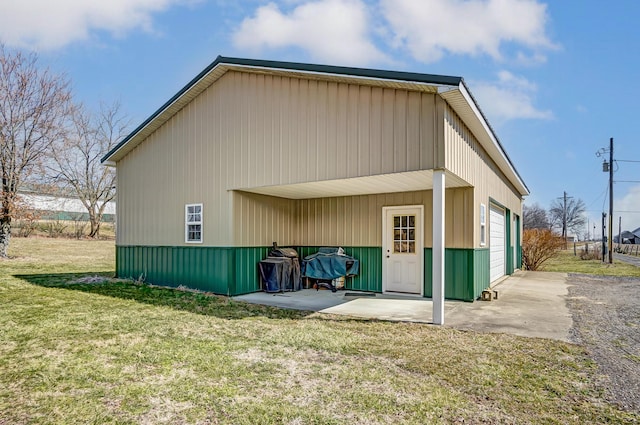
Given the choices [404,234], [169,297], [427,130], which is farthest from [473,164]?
[169,297]

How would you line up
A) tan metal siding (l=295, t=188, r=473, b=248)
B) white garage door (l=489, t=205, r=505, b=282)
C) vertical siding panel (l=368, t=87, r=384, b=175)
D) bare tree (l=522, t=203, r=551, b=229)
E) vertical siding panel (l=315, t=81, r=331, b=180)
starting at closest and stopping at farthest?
vertical siding panel (l=368, t=87, r=384, b=175), vertical siding panel (l=315, t=81, r=331, b=180), tan metal siding (l=295, t=188, r=473, b=248), white garage door (l=489, t=205, r=505, b=282), bare tree (l=522, t=203, r=551, b=229)

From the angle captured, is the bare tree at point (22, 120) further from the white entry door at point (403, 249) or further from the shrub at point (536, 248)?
the shrub at point (536, 248)

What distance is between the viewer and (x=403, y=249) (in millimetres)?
8797

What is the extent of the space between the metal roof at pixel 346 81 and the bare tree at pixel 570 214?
49.6m

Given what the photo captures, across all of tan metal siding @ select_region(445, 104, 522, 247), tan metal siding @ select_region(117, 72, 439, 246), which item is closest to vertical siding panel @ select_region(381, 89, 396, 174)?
tan metal siding @ select_region(117, 72, 439, 246)

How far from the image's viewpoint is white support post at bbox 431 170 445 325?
5887 mm

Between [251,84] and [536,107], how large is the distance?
14.9 metres

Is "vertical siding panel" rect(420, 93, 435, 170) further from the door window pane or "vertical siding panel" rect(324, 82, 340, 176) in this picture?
the door window pane

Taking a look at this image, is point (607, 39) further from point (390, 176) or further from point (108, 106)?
point (108, 106)

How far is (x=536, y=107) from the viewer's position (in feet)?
57.9

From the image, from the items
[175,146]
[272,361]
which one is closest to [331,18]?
[175,146]

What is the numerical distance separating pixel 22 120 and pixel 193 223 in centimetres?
1302

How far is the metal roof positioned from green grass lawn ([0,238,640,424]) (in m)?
3.55

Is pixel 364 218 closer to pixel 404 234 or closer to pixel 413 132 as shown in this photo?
pixel 404 234
